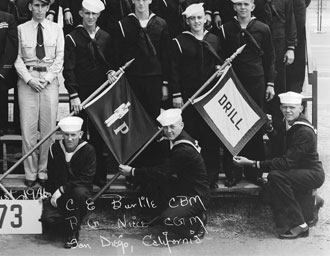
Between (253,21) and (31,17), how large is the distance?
8.66ft

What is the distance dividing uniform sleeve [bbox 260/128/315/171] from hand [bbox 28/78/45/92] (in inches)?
102

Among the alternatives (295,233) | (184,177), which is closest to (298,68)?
(295,233)

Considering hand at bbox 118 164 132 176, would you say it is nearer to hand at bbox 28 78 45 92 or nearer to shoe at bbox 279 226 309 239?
hand at bbox 28 78 45 92

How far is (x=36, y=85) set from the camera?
8117 millimetres

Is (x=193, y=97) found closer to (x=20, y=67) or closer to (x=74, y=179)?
(x=74, y=179)

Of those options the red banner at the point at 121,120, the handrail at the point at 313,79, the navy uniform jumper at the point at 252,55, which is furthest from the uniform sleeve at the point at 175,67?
the handrail at the point at 313,79

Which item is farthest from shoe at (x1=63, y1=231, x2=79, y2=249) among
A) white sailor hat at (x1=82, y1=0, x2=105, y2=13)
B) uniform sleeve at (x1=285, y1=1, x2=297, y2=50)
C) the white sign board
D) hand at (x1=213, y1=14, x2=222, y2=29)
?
uniform sleeve at (x1=285, y1=1, x2=297, y2=50)

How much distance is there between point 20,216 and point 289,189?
285 centimetres

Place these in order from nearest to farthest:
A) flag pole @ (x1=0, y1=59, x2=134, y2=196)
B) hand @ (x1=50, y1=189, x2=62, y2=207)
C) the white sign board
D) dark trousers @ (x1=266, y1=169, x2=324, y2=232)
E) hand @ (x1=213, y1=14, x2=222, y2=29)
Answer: the white sign board
hand @ (x1=50, y1=189, x2=62, y2=207)
flag pole @ (x1=0, y1=59, x2=134, y2=196)
dark trousers @ (x1=266, y1=169, x2=324, y2=232)
hand @ (x1=213, y1=14, x2=222, y2=29)

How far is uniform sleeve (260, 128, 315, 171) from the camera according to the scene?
807cm

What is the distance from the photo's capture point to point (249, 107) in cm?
855

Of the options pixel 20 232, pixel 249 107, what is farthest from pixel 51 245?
pixel 249 107

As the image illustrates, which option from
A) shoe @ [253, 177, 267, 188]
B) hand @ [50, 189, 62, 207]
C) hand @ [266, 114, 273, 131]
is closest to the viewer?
hand @ [50, 189, 62, 207]

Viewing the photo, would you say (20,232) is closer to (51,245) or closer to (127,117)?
(51,245)
